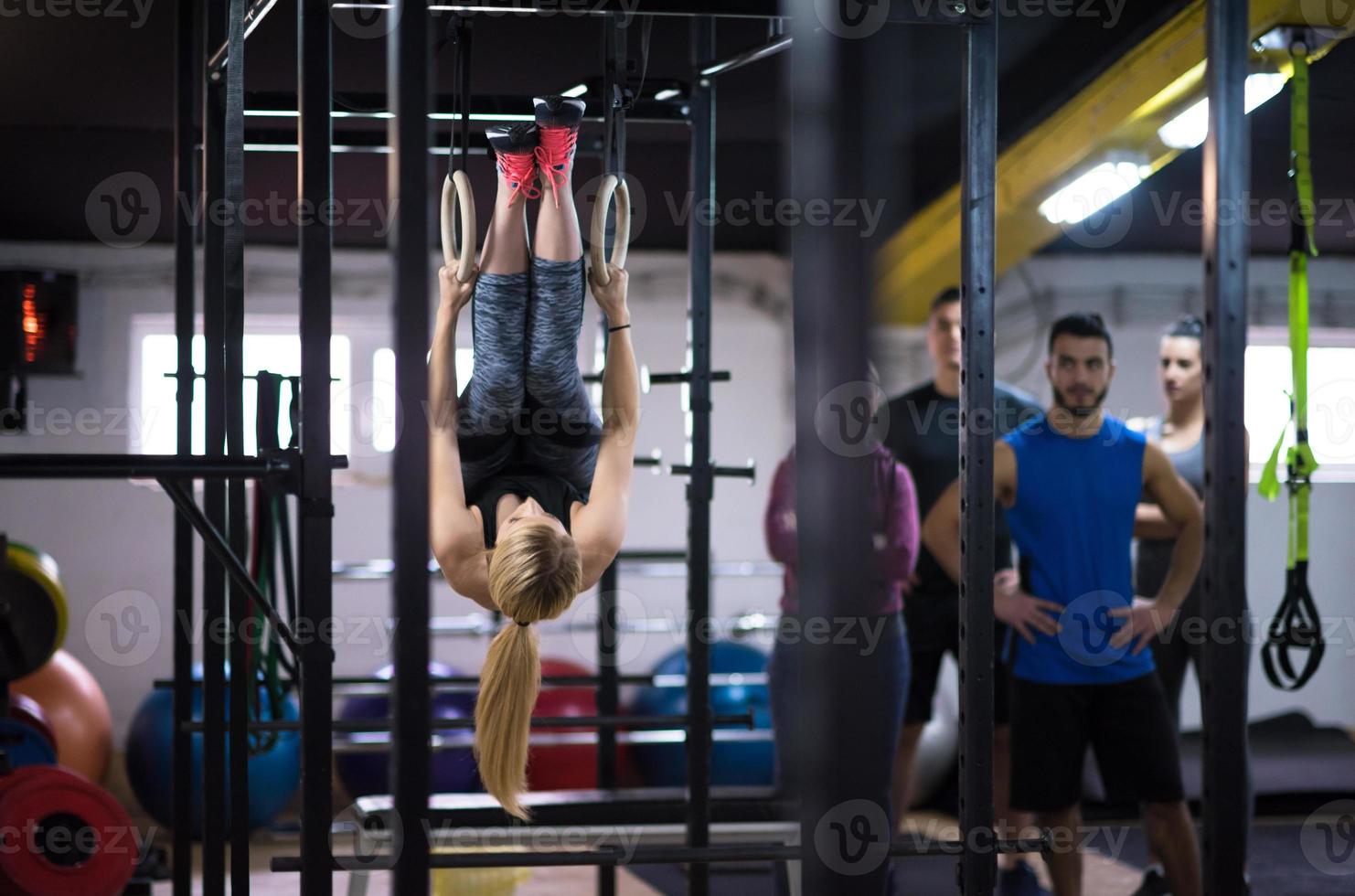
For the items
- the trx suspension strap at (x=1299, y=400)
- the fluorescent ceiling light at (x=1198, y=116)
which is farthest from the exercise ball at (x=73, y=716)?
the fluorescent ceiling light at (x=1198, y=116)

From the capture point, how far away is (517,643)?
2604mm

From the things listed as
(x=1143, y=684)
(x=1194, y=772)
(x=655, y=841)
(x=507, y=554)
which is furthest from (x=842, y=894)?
(x=1194, y=772)

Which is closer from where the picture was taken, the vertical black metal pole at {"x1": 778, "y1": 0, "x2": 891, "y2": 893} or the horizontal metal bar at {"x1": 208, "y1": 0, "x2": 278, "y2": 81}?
the vertical black metal pole at {"x1": 778, "y1": 0, "x2": 891, "y2": 893}

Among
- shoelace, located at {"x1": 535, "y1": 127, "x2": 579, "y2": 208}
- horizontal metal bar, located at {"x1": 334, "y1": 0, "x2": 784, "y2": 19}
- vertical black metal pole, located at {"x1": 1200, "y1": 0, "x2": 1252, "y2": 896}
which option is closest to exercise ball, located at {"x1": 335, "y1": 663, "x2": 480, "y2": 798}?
shoelace, located at {"x1": 535, "y1": 127, "x2": 579, "y2": 208}

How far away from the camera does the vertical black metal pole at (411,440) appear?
1104mm

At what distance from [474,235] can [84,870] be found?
2.63 m

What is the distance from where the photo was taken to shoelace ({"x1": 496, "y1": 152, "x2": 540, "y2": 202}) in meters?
2.49

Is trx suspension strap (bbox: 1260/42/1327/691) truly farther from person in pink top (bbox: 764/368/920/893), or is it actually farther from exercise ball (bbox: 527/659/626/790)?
exercise ball (bbox: 527/659/626/790)

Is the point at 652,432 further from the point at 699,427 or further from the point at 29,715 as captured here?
the point at 699,427

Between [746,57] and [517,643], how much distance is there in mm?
1453

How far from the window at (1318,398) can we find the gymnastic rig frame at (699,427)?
5.72 meters

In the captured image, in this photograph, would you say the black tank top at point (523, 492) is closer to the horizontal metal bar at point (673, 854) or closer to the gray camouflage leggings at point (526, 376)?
the gray camouflage leggings at point (526, 376)

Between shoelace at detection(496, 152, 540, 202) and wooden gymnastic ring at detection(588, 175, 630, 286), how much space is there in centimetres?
14

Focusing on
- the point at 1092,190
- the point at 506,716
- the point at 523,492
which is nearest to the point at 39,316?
the point at 523,492
